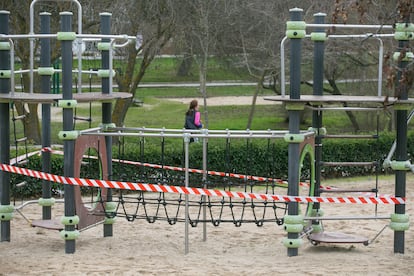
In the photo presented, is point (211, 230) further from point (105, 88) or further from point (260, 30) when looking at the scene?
point (260, 30)

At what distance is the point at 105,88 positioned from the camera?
1034 cm

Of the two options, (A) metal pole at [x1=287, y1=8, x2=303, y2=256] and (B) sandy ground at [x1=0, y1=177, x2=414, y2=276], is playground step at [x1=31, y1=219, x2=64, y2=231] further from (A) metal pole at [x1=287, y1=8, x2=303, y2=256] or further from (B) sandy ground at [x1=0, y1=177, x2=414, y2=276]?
(A) metal pole at [x1=287, y1=8, x2=303, y2=256]

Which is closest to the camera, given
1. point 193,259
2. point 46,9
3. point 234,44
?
point 193,259

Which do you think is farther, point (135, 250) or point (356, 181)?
point (356, 181)

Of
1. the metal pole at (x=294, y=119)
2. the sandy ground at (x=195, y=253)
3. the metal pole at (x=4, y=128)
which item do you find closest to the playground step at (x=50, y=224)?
the sandy ground at (x=195, y=253)

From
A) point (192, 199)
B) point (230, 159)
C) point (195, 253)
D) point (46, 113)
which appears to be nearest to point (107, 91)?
point (46, 113)

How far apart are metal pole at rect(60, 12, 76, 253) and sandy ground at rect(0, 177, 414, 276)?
45 cm

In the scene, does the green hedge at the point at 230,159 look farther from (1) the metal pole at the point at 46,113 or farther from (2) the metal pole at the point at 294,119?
(2) the metal pole at the point at 294,119

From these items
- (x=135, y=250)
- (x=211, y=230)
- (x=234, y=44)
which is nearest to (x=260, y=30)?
(x=234, y=44)

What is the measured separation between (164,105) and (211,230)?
843 inches

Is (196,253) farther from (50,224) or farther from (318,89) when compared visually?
(318,89)

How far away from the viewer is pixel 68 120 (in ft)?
30.6

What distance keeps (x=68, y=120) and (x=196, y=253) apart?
2.08 meters

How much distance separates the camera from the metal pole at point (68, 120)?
9.22 meters
